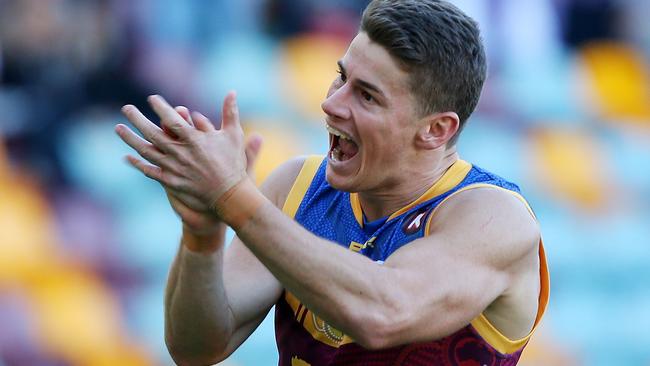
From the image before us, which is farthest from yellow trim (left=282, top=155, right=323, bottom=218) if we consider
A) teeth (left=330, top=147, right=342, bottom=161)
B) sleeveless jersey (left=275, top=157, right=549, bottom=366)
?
teeth (left=330, top=147, right=342, bottom=161)

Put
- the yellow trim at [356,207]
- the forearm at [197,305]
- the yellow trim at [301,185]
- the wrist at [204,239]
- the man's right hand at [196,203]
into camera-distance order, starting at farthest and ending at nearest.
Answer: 1. the yellow trim at [301,185]
2. the yellow trim at [356,207]
3. the forearm at [197,305]
4. the wrist at [204,239]
5. the man's right hand at [196,203]

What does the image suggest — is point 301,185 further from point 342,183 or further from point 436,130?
point 436,130

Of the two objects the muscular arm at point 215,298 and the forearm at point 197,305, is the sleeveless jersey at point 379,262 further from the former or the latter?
the forearm at point 197,305

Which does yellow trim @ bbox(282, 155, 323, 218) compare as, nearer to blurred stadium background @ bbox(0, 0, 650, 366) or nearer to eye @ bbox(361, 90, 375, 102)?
eye @ bbox(361, 90, 375, 102)

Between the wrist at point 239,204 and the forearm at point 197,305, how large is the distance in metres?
0.30

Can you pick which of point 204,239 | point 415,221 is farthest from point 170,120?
point 415,221

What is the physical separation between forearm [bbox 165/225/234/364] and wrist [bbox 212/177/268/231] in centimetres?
30

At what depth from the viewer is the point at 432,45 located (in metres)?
3.27

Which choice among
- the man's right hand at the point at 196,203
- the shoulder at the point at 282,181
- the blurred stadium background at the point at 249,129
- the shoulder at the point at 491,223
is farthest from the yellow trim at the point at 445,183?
the blurred stadium background at the point at 249,129

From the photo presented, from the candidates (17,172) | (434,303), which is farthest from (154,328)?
(434,303)

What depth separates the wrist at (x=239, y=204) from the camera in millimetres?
2850

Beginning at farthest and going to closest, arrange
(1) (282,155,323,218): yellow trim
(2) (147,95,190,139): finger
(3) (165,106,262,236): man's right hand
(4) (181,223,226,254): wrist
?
(1) (282,155,323,218): yellow trim → (4) (181,223,226,254): wrist → (3) (165,106,262,236): man's right hand → (2) (147,95,190,139): finger

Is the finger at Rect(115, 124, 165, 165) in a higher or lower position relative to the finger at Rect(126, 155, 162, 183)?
higher

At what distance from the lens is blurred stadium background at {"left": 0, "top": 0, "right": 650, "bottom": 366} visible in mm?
6594
